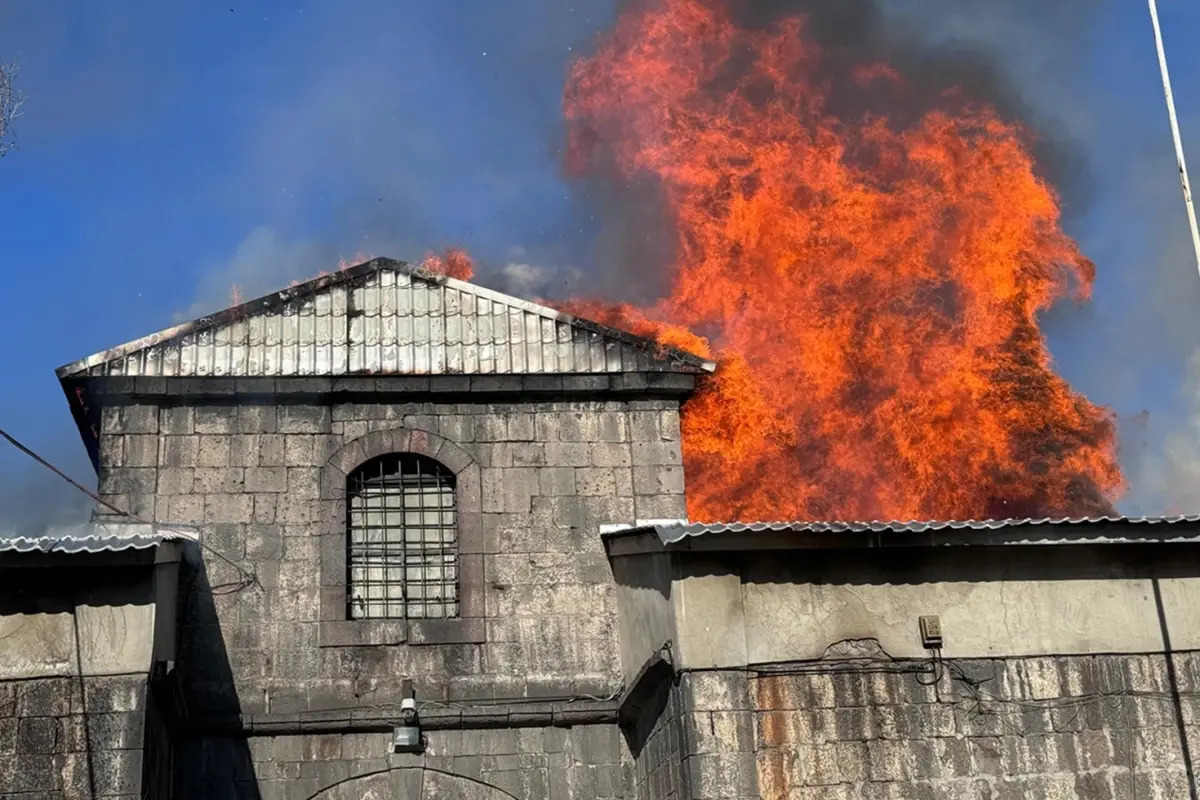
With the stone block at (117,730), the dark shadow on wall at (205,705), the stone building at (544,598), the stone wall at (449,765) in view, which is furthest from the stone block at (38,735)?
the stone wall at (449,765)

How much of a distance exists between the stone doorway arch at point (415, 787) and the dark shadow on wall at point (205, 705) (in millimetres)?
1027

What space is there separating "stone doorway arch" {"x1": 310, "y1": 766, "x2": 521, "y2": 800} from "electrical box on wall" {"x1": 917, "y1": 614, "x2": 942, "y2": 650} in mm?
4784

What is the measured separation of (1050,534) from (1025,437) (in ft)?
27.7

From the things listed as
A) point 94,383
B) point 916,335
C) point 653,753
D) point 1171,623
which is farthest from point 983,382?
point 94,383

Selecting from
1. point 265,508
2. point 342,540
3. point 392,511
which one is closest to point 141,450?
point 265,508

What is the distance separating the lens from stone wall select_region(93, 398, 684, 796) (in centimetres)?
1455

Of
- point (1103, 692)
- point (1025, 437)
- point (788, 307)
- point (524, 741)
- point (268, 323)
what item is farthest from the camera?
point (1025, 437)

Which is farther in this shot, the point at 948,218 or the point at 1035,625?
the point at 948,218

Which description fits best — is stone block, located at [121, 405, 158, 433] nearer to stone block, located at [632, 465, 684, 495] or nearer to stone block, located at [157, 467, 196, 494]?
stone block, located at [157, 467, 196, 494]

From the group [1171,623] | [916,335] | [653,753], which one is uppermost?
[916,335]

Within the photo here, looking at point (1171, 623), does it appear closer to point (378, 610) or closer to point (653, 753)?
point (653, 753)

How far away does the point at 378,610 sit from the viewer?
599 inches

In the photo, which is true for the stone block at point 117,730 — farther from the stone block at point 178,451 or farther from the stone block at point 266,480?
the stone block at point 178,451

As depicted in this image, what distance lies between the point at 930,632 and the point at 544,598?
450cm
